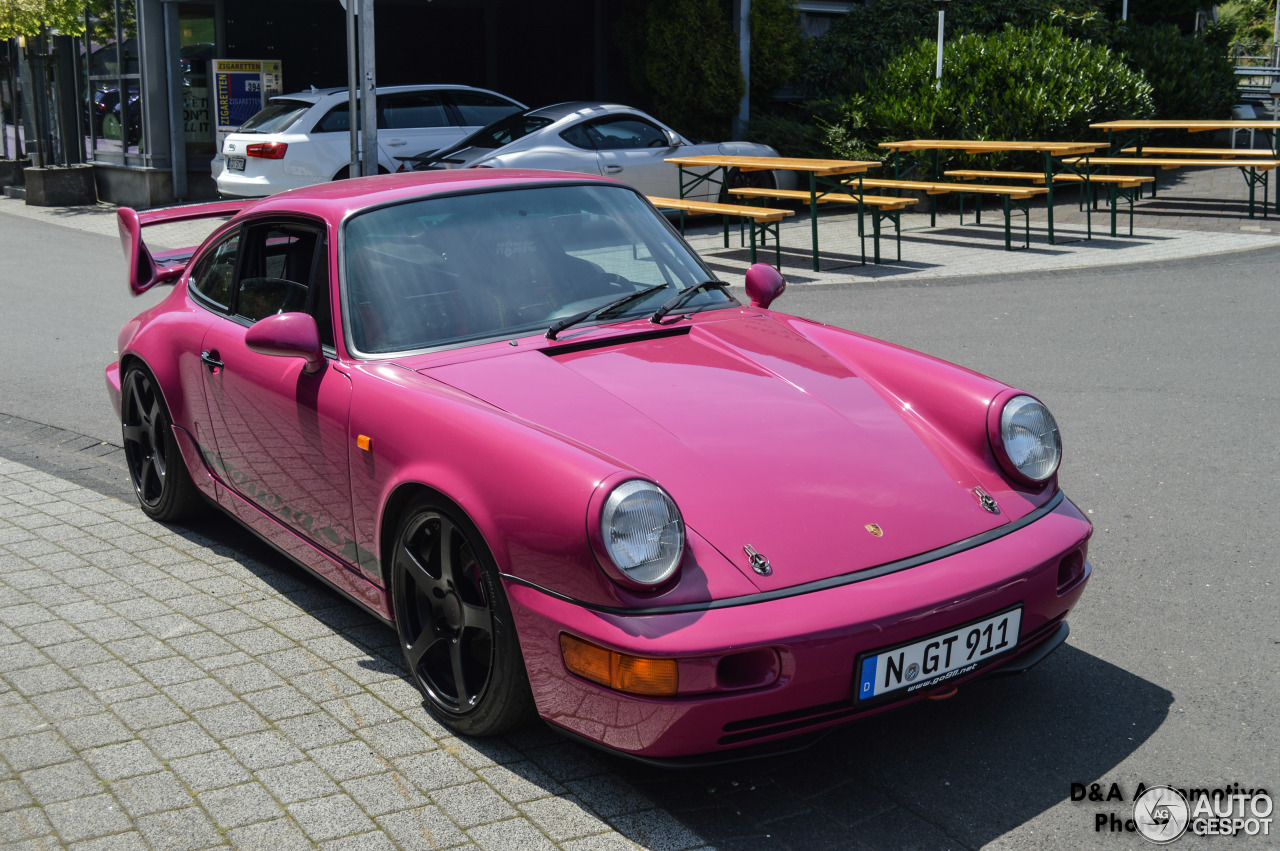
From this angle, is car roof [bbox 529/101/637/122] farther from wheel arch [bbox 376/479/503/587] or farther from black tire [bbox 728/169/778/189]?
wheel arch [bbox 376/479/503/587]

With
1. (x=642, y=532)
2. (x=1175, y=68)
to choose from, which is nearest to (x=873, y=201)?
(x=642, y=532)

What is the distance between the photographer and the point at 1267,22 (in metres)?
51.5

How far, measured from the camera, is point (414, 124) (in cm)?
1619

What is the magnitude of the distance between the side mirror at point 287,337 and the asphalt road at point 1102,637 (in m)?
1.59

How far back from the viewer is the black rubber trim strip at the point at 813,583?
2.83 meters

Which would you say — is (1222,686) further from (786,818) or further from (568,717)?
(568,717)

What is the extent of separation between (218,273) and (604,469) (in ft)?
8.63

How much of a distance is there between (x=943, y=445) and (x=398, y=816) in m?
1.81

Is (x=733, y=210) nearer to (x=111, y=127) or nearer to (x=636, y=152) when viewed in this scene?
(x=636, y=152)

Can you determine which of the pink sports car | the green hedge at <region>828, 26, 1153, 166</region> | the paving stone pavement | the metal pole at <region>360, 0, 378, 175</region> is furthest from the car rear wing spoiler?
the green hedge at <region>828, 26, 1153, 166</region>

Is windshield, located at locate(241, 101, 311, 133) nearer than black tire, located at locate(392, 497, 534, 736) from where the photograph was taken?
No

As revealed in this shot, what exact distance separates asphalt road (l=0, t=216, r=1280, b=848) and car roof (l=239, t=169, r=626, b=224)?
6.73 ft

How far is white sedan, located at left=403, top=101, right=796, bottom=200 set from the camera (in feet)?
46.6

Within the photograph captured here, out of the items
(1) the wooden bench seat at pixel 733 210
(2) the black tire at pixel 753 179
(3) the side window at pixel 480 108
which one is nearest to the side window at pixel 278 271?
(1) the wooden bench seat at pixel 733 210
